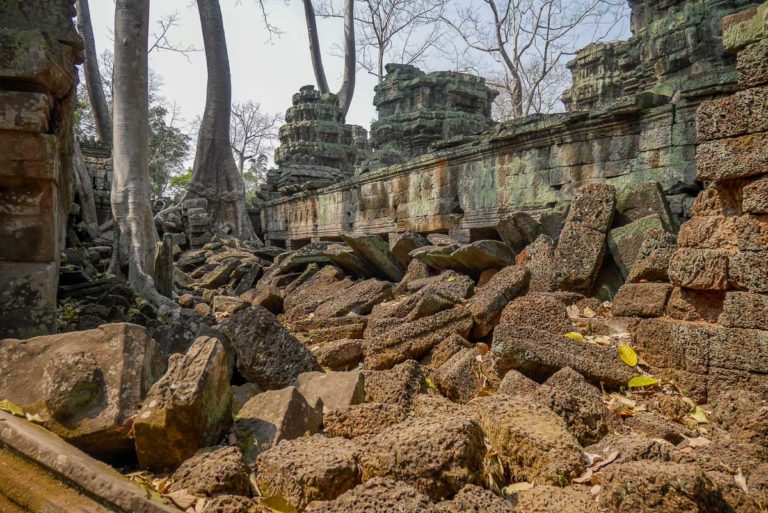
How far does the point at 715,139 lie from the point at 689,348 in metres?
1.19

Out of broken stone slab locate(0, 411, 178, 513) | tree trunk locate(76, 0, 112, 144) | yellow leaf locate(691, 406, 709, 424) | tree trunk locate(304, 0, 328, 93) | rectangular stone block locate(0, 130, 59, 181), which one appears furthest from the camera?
tree trunk locate(304, 0, 328, 93)

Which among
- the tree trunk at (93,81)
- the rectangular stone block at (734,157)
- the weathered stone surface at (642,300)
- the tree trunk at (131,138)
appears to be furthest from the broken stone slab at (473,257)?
the tree trunk at (93,81)

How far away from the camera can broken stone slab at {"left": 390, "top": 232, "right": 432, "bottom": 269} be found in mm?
6141

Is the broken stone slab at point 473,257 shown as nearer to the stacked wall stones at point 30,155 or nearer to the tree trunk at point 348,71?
the stacked wall stones at point 30,155

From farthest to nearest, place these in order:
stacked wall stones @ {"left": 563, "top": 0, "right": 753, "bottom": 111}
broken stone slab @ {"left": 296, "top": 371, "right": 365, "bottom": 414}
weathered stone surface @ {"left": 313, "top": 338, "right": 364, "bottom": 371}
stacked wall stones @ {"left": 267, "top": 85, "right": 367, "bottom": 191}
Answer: stacked wall stones @ {"left": 267, "top": 85, "right": 367, "bottom": 191} < stacked wall stones @ {"left": 563, "top": 0, "right": 753, "bottom": 111} < weathered stone surface @ {"left": 313, "top": 338, "right": 364, "bottom": 371} < broken stone slab @ {"left": 296, "top": 371, "right": 365, "bottom": 414}

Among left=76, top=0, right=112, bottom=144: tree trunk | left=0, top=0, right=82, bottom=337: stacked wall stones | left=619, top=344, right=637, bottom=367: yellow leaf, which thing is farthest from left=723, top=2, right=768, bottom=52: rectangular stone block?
left=76, top=0, right=112, bottom=144: tree trunk

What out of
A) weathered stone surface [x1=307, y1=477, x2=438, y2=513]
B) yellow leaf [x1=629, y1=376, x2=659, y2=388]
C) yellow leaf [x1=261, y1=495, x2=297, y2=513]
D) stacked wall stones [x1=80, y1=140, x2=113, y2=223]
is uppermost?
stacked wall stones [x1=80, y1=140, x2=113, y2=223]

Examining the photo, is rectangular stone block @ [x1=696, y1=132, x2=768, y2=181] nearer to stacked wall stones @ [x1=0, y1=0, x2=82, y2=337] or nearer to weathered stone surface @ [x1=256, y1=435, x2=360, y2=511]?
weathered stone surface @ [x1=256, y1=435, x2=360, y2=511]

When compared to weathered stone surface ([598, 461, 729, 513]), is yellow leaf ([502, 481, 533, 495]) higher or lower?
lower

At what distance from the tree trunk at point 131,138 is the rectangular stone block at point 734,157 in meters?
6.30

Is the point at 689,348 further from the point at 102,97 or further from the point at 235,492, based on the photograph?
the point at 102,97

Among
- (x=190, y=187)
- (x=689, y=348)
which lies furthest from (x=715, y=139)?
(x=190, y=187)

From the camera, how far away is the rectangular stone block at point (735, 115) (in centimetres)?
289

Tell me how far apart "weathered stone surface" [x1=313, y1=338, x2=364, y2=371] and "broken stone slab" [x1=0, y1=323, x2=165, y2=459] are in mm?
1454
